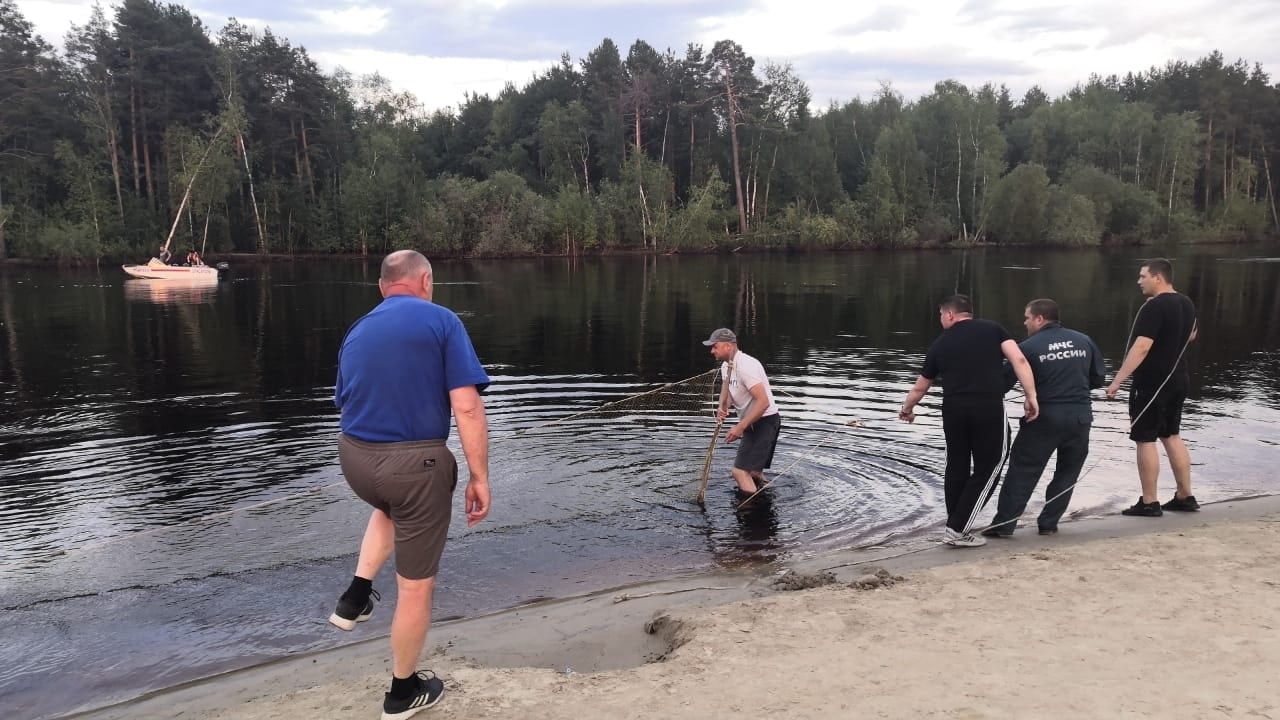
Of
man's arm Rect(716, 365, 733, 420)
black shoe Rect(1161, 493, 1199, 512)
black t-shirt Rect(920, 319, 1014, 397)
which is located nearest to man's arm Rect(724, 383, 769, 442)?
man's arm Rect(716, 365, 733, 420)

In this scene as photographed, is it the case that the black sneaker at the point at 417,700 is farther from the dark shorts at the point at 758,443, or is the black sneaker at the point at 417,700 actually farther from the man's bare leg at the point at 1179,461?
the man's bare leg at the point at 1179,461

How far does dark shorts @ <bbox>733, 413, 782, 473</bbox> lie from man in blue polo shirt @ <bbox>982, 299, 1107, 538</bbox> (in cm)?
247

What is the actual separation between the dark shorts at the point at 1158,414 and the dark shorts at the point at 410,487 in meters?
6.88

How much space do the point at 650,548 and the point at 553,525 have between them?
120 centimetres

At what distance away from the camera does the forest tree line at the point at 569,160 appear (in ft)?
233

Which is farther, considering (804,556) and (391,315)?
(804,556)

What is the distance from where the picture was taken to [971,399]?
7527 mm

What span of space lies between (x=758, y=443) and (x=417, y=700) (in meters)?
5.70

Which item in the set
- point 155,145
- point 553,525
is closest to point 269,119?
point 155,145

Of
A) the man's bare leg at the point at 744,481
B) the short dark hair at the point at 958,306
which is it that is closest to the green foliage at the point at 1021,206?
the man's bare leg at the point at 744,481

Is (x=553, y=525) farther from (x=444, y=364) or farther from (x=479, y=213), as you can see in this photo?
(x=479, y=213)

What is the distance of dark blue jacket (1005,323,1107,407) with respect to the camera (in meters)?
7.57

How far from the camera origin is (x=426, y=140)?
10106 cm

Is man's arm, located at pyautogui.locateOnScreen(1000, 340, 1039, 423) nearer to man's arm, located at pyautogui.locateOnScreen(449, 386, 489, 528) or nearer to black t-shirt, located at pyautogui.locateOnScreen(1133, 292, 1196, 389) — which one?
black t-shirt, located at pyautogui.locateOnScreen(1133, 292, 1196, 389)
